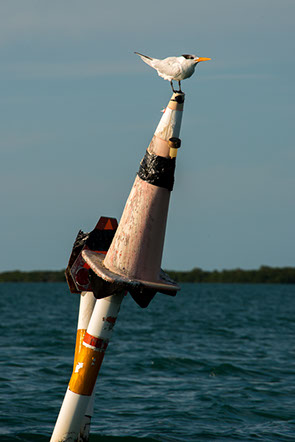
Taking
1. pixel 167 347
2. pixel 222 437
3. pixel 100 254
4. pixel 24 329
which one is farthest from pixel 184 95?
pixel 24 329

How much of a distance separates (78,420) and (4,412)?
6279mm

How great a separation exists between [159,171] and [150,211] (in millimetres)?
301

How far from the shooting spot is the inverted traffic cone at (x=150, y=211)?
4.73 meters

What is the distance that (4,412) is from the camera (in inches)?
420

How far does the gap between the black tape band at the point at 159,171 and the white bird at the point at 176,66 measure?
22.5 inches

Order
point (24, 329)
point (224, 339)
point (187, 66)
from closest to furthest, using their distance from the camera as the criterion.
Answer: point (187, 66)
point (224, 339)
point (24, 329)

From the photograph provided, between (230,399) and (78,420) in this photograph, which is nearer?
(78,420)

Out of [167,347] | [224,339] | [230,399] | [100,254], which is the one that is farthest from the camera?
[224,339]

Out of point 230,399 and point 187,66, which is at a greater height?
point 187,66

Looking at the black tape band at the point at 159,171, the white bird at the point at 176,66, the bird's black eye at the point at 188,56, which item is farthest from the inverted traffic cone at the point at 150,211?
the bird's black eye at the point at 188,56

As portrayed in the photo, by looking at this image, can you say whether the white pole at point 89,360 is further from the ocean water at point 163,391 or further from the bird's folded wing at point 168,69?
the ocean water at point 163,391

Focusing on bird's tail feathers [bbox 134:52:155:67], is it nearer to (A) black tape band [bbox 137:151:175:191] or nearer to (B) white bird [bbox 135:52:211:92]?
(B) white bird [bbox 135:52:211:92]

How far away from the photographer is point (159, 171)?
4.73 m

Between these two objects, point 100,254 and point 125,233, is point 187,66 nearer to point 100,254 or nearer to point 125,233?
point 125,233
